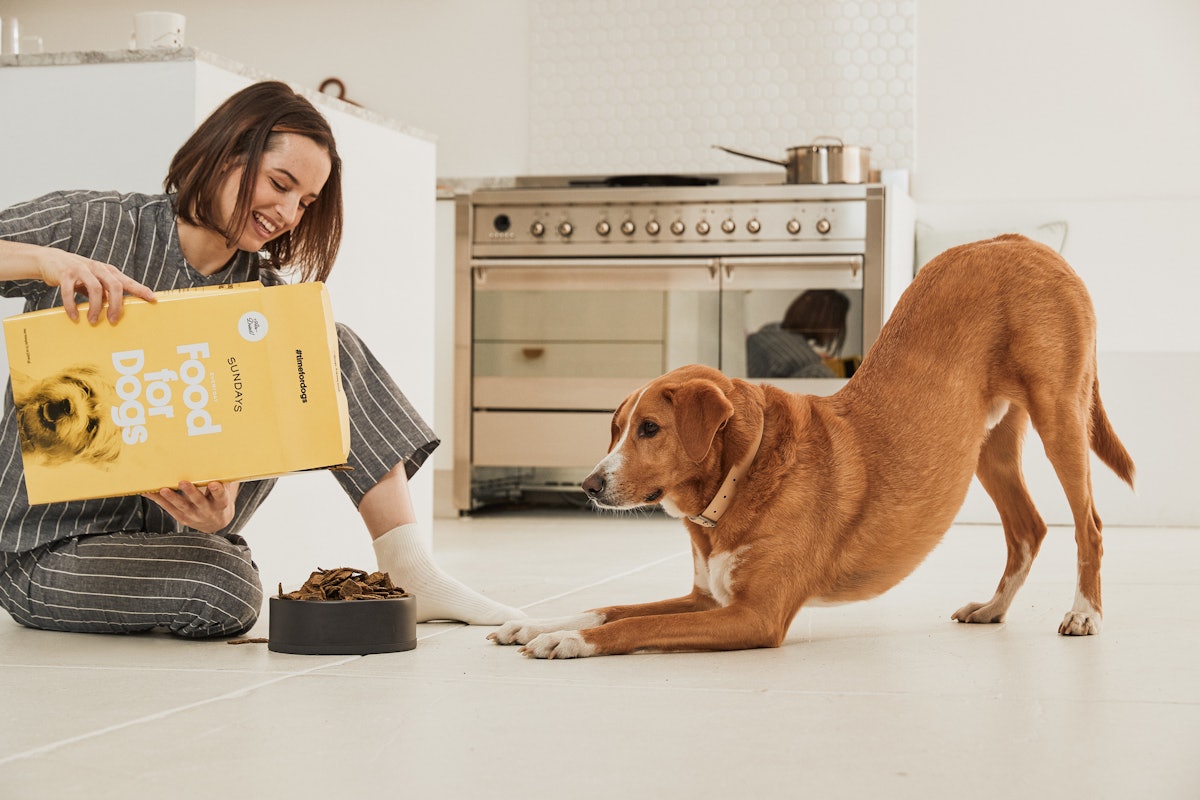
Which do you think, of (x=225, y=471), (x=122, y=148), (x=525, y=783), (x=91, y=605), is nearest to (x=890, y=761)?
(x=525, y=783)

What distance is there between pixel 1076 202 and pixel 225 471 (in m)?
4.30

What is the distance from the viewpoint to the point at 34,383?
1.90 metres

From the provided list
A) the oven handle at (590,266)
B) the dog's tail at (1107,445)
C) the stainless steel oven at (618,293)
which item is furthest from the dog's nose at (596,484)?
the oven handle at (590,266)

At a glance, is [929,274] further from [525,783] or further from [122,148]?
[122,148]

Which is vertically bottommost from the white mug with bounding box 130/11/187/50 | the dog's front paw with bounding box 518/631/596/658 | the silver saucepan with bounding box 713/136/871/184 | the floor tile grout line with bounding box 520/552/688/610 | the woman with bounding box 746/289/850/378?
the floor tile grout line with bounding box 520/552/688/610

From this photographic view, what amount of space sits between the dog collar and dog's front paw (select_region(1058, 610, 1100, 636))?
24.7 inches

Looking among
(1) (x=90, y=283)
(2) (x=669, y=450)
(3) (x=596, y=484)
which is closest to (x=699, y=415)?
(2) (x=669, y=450)

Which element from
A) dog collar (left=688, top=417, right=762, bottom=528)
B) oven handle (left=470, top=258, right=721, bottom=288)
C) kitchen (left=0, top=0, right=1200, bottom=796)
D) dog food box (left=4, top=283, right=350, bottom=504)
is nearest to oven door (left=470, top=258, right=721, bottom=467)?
oven handle (left=470, top=258, right=721, bottom=288)

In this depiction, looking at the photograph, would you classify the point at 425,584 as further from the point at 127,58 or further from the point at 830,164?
the point at 830,164

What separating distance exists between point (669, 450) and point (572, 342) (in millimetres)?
2858

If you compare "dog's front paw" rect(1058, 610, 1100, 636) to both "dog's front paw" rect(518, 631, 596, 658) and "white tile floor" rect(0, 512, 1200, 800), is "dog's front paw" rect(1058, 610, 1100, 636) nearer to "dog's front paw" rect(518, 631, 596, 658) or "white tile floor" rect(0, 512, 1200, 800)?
"white tile floor" rect(0, 512, 1200, 800)

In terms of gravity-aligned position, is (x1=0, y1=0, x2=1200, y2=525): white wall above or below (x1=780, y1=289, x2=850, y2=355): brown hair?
above

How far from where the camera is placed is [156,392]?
185 centimetres

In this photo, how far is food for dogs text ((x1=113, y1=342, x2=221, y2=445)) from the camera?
6.04 ft
